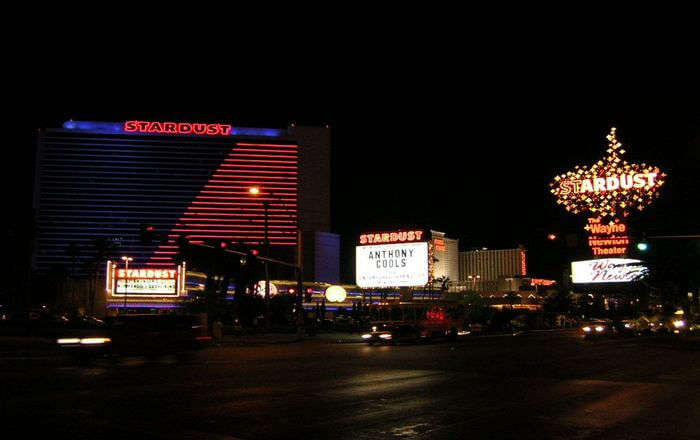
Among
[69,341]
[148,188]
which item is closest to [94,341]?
[69,341]

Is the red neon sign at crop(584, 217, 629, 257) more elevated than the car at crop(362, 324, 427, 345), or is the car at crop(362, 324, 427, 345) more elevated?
A: the red neon sign at crop(584, 217, 629, 257)

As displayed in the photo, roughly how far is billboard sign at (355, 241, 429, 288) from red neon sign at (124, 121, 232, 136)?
80511 millimetres

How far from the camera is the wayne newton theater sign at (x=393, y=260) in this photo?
74500mm

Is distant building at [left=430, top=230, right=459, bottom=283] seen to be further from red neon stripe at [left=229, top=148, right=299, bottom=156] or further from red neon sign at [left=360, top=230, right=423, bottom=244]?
red neon sign at [left=360, top=230, right=423, bottom=244]

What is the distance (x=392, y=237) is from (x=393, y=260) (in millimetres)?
2443

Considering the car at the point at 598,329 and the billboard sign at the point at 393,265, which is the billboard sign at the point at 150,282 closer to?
the billboard sign at the point at 393,265

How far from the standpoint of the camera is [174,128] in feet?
490

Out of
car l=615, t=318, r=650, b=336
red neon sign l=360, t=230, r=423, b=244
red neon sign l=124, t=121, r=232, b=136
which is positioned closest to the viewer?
car l=615, t=318, r=650, b=336

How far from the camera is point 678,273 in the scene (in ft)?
172

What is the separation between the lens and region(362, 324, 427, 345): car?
38938 mm

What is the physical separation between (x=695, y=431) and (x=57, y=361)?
2119cm

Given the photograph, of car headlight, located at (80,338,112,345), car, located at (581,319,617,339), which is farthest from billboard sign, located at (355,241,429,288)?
car headlight, located at (80,338,112,345)

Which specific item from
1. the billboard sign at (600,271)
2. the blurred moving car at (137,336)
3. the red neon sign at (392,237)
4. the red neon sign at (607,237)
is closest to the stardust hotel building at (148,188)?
the red neon sign at (392,237)

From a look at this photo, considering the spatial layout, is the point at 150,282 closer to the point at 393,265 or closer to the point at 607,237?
the point at 393,265
